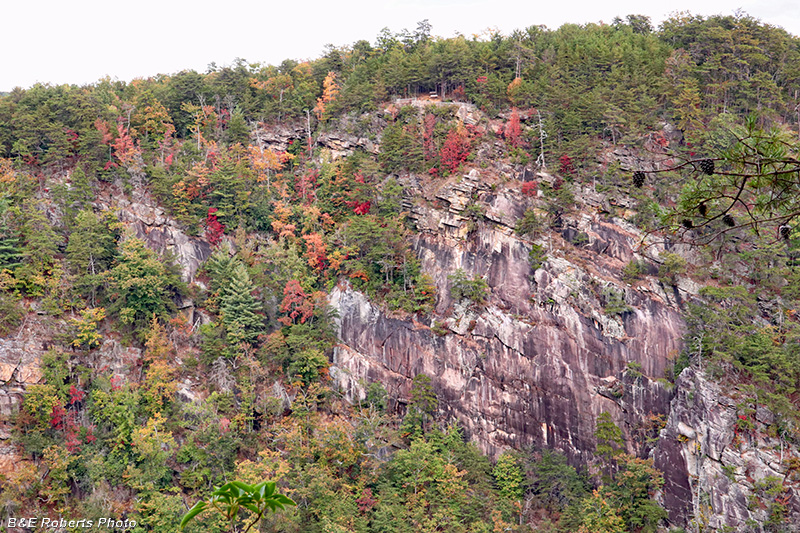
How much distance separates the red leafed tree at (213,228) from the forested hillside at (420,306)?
128mm

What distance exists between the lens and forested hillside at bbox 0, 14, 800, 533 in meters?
28.0

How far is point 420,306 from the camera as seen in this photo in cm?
3512

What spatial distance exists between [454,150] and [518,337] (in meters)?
12.5

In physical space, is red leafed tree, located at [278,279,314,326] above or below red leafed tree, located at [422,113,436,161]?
below

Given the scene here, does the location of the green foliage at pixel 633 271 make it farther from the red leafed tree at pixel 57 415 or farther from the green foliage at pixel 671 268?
the red leafed tree at pixel 57 415

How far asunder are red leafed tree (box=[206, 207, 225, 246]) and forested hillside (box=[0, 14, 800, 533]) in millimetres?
128

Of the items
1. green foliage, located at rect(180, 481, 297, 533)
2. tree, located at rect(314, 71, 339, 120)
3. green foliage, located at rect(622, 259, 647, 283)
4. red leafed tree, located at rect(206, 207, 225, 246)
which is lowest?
green foliage, located at rect(622, 259, 647, 283)

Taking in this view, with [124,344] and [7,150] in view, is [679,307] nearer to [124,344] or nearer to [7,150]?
[124,344]

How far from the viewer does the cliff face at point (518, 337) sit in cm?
3122

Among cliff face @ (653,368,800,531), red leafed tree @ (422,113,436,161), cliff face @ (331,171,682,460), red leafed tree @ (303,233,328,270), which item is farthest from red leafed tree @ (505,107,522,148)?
cliff face @ (653,368,800,531)

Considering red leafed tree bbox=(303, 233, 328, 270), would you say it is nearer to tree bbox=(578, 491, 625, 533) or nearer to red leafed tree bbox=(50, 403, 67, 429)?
red leafed tree bbox=(50, 403, 67, 429)

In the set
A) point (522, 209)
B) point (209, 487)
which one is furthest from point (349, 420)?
point (522, 209)

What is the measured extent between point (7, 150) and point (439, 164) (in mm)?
28028

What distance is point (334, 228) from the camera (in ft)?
130
